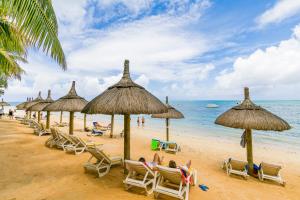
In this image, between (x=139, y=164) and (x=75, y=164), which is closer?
(x=139, y=164)

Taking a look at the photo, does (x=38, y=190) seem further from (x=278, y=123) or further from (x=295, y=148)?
(x=295, y=148)

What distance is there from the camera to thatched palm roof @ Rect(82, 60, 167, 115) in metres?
4.54

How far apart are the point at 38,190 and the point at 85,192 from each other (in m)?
1.14

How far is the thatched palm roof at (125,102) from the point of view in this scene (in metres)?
4.54

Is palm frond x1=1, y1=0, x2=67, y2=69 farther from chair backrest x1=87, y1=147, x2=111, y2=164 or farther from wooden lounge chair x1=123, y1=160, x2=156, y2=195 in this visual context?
wooden lounge chair x1=123, y1=160, x2=156, y2=195

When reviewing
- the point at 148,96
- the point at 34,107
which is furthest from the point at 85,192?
the point at 34,107

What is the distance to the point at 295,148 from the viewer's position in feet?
44.5

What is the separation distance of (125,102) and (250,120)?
13.9 feet

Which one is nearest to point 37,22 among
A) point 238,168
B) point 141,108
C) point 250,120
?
point 141,108

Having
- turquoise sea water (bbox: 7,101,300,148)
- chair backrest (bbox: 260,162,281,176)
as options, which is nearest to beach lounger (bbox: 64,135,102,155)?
chair backrest (bbox: 260,162,281,176)

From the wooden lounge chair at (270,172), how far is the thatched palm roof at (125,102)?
4.03 m

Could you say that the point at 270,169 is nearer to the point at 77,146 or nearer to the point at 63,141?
the point at 77,146

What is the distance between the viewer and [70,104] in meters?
8.61

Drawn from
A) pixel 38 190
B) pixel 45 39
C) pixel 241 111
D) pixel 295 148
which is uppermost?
pixel 45 39
